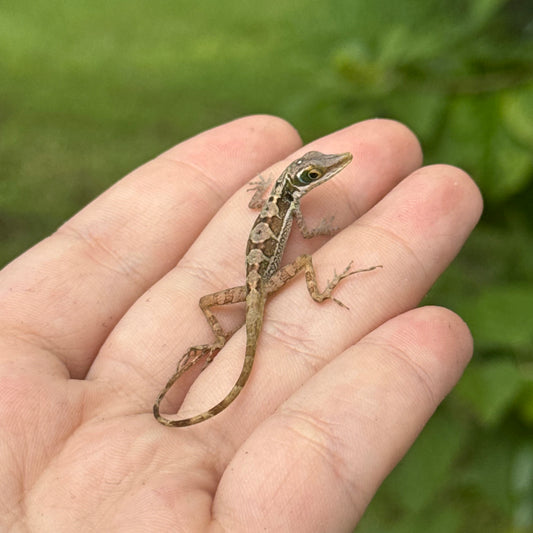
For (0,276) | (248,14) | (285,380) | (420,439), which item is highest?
(248,14)

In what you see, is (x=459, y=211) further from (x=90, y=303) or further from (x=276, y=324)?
(x=90, y=303)

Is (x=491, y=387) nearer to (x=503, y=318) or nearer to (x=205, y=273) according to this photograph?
(x=503, y=318)

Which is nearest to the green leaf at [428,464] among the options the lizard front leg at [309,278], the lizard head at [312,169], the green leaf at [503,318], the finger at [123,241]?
the green leaf at [503,318]

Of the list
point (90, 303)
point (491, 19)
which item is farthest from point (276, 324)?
point (491, 19)

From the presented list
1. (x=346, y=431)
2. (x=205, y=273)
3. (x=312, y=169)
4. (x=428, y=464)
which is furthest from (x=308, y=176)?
(x=428, y=464)

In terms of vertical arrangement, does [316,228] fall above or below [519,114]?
below

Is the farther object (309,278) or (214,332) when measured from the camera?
(214,332)

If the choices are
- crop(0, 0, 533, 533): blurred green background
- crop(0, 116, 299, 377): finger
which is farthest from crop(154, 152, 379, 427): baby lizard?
crop(0, 0, 533, 533): blurred green background
